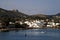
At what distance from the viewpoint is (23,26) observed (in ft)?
309

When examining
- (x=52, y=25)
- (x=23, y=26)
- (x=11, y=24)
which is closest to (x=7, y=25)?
(x=11, y=24)

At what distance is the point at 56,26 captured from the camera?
104 meters

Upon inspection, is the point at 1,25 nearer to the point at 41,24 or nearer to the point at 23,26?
the point at 23,26

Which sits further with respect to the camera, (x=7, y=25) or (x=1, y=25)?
(x=7, y=25)

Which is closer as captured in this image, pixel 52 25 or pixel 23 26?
pixel 23 26

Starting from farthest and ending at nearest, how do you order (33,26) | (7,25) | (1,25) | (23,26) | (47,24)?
(47,24)
(33,26)
(23,26)
(7,25)
(1,25)

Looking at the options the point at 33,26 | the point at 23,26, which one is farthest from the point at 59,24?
the point at 23,26

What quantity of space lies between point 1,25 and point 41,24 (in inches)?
1038

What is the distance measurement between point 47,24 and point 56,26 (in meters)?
4.87

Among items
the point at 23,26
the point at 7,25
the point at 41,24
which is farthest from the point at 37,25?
the point at 7,25

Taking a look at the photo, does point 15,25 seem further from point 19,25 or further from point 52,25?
point 52,25

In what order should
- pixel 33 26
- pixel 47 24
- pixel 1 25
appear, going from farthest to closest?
pixel 47 24 → pixel 33 26 → pixel 1 25

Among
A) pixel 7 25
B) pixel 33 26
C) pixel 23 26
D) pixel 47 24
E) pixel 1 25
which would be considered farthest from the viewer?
pixel 47 24

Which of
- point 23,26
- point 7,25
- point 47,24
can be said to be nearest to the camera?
point 7,25
